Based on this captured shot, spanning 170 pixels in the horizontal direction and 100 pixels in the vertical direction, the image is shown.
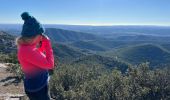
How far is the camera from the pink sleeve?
16.4 feet

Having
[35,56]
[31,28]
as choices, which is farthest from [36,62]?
[31,28]

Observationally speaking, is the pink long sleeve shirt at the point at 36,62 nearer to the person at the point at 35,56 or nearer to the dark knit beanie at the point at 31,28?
the person at the point at 35,56

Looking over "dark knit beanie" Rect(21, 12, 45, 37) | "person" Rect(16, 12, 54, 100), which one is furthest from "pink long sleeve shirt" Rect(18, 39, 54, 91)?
"dark knit beanie" Rect(21, 12, 45, 37)

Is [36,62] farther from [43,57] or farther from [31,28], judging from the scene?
[31,28]

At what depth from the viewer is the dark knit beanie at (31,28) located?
505 cm

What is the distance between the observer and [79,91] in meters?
11.3

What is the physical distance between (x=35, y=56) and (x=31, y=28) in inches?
15.7

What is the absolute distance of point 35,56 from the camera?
16.7 ft

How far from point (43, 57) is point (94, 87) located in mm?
6723

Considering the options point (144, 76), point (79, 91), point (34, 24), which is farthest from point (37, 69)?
point (144, 76)

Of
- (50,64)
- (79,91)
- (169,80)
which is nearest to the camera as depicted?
(50,64)

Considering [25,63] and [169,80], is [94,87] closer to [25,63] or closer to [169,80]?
[169,80]

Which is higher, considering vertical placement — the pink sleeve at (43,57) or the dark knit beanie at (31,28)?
the dark knit beanie at (31,28)

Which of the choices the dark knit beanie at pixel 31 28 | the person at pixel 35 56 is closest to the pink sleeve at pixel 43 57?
the person at pixel 35 56
